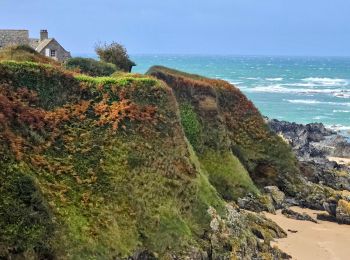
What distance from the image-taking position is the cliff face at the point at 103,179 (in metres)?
21.4

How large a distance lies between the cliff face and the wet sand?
1.35 meters

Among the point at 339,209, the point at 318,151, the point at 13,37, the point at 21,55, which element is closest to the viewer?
the point at 21,55

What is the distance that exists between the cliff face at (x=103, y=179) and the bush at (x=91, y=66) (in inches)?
433

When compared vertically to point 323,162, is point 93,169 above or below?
above

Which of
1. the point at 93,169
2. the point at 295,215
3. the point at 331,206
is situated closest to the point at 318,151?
the point at 331,206

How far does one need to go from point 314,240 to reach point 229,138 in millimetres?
12378

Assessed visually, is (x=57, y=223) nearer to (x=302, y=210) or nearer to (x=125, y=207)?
(x=125, y=207)

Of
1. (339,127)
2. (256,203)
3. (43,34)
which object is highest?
(43,34)

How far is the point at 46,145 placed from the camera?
84.3ft

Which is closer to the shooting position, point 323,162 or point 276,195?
point 276,195

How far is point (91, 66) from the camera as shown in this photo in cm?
4406

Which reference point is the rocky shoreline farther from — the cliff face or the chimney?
the chimney

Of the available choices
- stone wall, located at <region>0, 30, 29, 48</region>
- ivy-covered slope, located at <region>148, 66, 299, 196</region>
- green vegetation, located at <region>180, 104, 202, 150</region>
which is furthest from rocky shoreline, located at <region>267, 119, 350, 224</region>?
stone wall, located at <region>0, 30, 29, 48</region>

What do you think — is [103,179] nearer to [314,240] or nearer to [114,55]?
[314,240]
